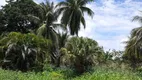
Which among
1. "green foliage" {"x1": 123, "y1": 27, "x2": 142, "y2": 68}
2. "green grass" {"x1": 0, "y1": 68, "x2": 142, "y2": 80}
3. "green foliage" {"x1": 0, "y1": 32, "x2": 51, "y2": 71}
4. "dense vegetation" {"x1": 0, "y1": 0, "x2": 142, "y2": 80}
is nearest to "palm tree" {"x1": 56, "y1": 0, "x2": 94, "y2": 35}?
"dense vegetation" {"x1": 0, "y1": 0, "x2": 142, "y2": 80}

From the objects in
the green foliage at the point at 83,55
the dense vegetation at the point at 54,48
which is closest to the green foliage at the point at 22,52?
the dense vegetation at the point at 54,48

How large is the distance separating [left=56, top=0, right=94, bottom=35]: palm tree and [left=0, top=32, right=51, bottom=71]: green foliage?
35.0 feet

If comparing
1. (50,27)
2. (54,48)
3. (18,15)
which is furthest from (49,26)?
(18,15)

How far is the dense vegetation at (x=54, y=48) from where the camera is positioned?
32938 mm

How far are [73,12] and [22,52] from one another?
13608 mm

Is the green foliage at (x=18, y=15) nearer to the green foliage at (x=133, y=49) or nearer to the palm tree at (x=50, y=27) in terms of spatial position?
the palm tree at (x=50, y=27)

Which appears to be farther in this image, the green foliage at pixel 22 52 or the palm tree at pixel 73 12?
the palm tree at pixel 73 12

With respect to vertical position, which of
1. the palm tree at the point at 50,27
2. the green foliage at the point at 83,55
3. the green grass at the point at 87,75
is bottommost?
the green grass at the point at 87,75

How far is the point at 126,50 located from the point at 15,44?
15601 mm

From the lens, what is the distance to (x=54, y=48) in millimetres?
42531

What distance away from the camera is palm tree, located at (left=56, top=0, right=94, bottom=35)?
44.8 m

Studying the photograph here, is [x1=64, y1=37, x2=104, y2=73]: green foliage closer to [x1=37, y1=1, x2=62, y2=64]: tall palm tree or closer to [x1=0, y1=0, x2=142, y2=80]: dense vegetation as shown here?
[x1=0, y1=0, x2=142, y2=80]: dense vegetation

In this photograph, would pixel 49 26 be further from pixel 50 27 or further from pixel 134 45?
pixel 134 45

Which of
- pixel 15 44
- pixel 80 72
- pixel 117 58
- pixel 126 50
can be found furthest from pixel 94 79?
pixel 117 58
